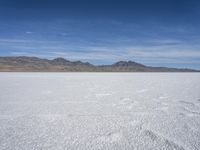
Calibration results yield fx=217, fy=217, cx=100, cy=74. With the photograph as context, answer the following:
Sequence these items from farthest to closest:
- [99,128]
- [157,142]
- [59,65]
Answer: [59,65] < [99,128] < [157,142]

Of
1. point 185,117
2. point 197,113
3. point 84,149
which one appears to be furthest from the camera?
point 197,113

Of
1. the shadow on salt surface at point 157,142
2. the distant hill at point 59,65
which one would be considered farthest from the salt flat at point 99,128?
the distant hill at point 59,65

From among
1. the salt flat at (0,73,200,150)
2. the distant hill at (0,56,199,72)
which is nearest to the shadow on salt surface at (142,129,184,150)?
the salt flat at (0,73,200,150)

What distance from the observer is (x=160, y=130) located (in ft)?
10.9

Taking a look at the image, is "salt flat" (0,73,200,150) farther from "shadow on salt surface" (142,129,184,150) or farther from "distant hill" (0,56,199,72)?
"distant hill" (0,56,199,72)

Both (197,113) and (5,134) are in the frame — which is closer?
(5,134)

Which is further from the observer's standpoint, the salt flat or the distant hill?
the distant hill

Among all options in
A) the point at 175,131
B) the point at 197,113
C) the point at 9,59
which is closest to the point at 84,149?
the point at 175,131

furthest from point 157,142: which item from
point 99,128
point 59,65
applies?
point 59,65

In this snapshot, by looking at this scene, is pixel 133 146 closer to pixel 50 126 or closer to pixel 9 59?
pixel 50 126

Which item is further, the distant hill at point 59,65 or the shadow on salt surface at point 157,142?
the distant hill at point 59,65

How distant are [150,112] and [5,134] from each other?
2.83m

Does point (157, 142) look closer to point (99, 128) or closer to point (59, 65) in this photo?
point (99, 128)

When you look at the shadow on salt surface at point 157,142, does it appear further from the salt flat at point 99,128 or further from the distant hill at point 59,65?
the distant hill at point 59,65
